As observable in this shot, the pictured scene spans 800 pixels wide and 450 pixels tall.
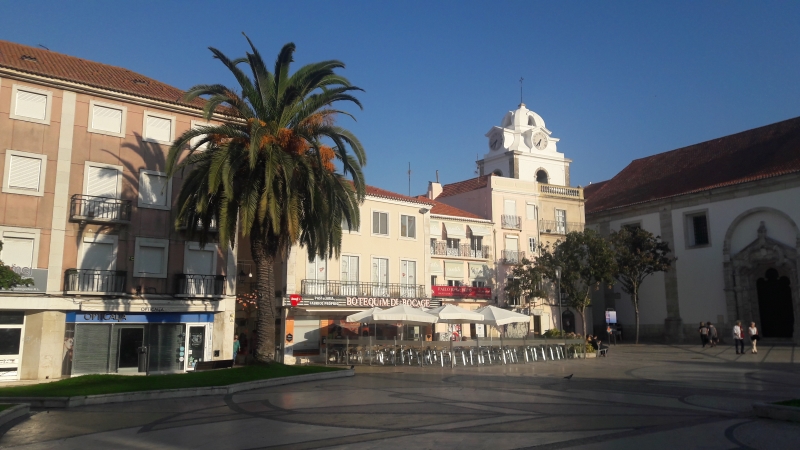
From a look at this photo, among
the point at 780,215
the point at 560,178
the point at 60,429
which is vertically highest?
the point at 560,178

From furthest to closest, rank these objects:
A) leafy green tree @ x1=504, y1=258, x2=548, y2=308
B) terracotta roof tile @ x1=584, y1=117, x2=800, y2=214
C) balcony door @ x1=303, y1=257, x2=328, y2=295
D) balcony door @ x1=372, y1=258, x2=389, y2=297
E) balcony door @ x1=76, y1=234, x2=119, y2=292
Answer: terracotta roof tile @ x1=584, y1=117, x2=800, y2=214 < leafy green tree @ x1=504, y1=258, x2=548, y2=308 < balcony door @ x1=372, y1=258, x2=389, y2=297 < balcony door @ x1=303, y1=257, x2=328, y2=295 < balcony door @ x1=76, y1=234, x2=119, y2=292

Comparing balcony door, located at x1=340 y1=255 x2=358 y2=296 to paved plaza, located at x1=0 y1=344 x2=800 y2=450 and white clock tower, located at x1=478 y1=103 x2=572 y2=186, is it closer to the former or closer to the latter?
paved plaza, located at x1=0 y1=344 x2=800 y2=450

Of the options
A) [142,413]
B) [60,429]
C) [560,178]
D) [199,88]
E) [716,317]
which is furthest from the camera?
[560,178]

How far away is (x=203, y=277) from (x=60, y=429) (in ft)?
55.2

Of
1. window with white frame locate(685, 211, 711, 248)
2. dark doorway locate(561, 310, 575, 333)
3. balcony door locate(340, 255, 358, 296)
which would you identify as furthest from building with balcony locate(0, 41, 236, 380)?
window with white frame locate(685, 211, 711, 248)

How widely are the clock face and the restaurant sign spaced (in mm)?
24044

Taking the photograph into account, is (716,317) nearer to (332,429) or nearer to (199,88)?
(199,88)

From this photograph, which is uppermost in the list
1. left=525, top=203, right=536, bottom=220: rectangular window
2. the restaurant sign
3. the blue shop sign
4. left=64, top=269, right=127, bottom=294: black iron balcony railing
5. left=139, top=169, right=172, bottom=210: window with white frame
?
left=525, top=203, right=536, bottom=220: rectangular window

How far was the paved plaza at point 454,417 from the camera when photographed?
1091 centimetres

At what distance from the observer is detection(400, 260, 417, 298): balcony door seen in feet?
133

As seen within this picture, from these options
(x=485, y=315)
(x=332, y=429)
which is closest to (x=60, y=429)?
(x=332, y=429)

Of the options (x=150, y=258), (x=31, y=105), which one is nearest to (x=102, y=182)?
(x=150, y=258)

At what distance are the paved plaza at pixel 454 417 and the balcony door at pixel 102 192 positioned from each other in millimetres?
11977

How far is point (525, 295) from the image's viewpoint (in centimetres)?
4569
